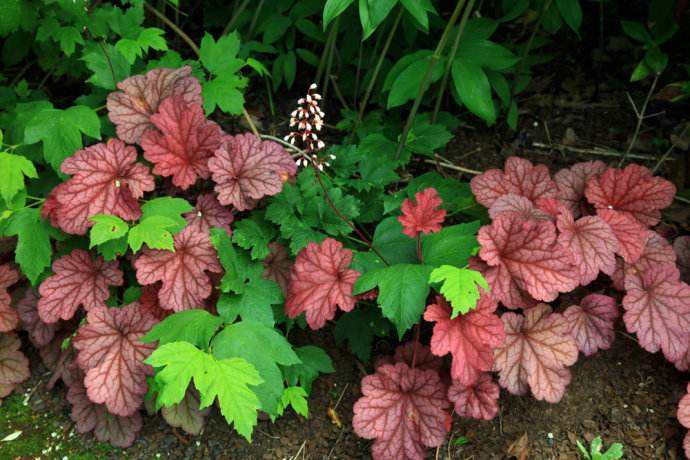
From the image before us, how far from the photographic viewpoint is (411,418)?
87.8 inches

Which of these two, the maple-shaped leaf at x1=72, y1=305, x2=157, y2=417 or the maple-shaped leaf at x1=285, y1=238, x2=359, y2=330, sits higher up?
the maple-shaped leaf at x1=285, y1=238, x2=359, y2=330

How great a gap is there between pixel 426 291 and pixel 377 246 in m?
0.39

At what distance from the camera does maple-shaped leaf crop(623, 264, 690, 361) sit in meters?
2.25

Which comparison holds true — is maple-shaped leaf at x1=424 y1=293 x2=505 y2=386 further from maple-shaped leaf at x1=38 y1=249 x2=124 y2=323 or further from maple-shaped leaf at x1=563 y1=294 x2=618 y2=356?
maple-shaped leaf at x1=38 y1=249 x2=124 y2=323

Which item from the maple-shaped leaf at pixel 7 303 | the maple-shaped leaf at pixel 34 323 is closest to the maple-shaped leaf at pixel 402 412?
Result: the maple-shaped leaf at pixel 34 323

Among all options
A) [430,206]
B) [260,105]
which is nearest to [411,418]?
[430,206]

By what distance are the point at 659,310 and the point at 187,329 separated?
5.21 ft

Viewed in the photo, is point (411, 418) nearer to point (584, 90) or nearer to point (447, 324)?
point (447, 324)

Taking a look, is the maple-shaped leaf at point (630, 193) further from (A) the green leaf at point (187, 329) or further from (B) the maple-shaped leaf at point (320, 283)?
(A) the green leaf at point (187, 329)

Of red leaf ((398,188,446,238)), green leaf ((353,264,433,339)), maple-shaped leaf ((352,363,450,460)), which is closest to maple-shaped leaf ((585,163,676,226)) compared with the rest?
red leaf ((398,188,446,238))

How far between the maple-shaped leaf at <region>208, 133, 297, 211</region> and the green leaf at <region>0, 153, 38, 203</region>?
0.66 m

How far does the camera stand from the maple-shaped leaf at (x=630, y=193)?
2447mm

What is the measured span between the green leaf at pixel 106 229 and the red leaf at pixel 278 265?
514 millimetres

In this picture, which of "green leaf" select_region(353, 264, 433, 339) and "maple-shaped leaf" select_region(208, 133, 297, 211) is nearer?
"green leaf" select_region(353, 264, 433, 339)
